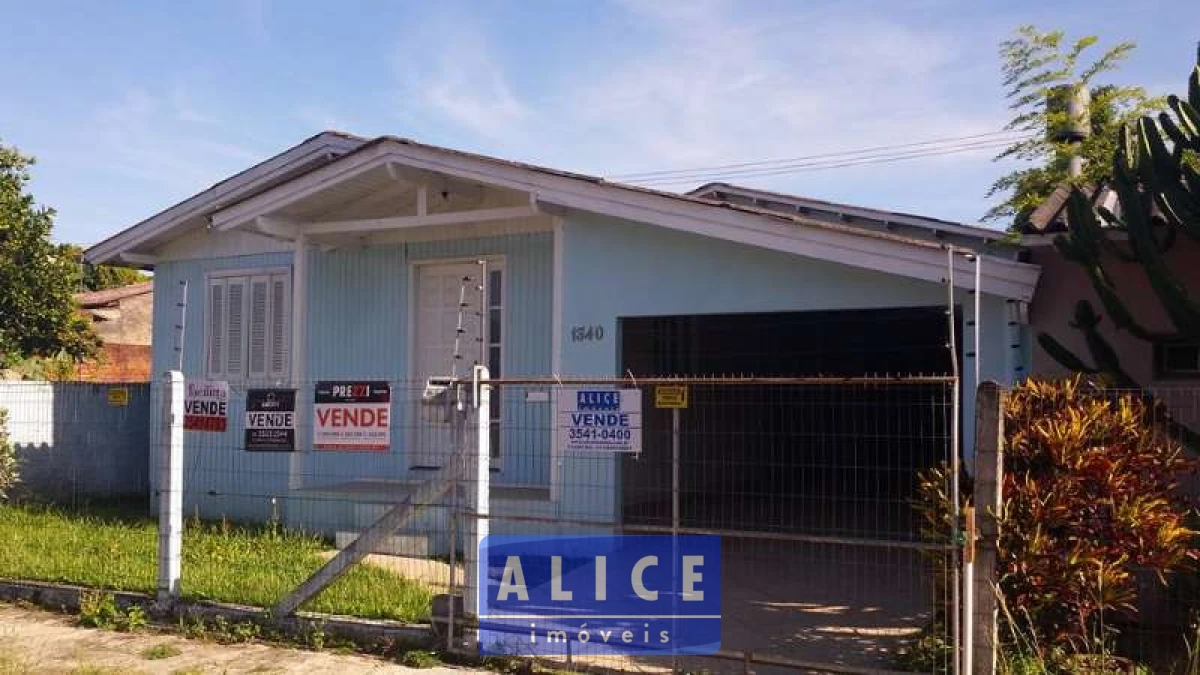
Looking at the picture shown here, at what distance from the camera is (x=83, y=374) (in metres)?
24.6

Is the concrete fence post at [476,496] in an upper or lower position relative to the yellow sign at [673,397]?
lower

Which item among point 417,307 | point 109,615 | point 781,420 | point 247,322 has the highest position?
point 417,307

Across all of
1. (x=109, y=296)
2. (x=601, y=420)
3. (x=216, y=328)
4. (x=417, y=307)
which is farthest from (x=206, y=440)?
(x=109, y=296)

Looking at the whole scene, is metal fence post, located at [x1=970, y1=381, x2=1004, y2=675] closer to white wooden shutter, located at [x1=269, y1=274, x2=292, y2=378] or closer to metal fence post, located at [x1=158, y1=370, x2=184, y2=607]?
metal fence post, located at [x1=158, y1=370, x2=184, y2=607]

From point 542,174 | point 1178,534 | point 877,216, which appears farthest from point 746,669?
point 877,216

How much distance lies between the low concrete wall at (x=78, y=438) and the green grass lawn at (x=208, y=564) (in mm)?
2572

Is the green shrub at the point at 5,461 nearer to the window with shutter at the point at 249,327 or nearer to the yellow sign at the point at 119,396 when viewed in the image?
the yellow sign at the point at 119,396

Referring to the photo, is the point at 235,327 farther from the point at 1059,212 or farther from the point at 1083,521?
the point at 1083,521

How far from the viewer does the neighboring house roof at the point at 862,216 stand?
12.2 meters

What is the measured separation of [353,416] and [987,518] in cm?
442

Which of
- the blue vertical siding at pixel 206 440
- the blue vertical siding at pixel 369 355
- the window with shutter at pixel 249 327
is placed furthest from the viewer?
the window with shutter at pixel 249 327

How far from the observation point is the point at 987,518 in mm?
5582

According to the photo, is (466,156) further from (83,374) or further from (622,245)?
(83,374)

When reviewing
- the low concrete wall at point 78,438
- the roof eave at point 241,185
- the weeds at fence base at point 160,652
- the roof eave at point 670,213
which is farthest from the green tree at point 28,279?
the weeds at fence base at point 160,652
